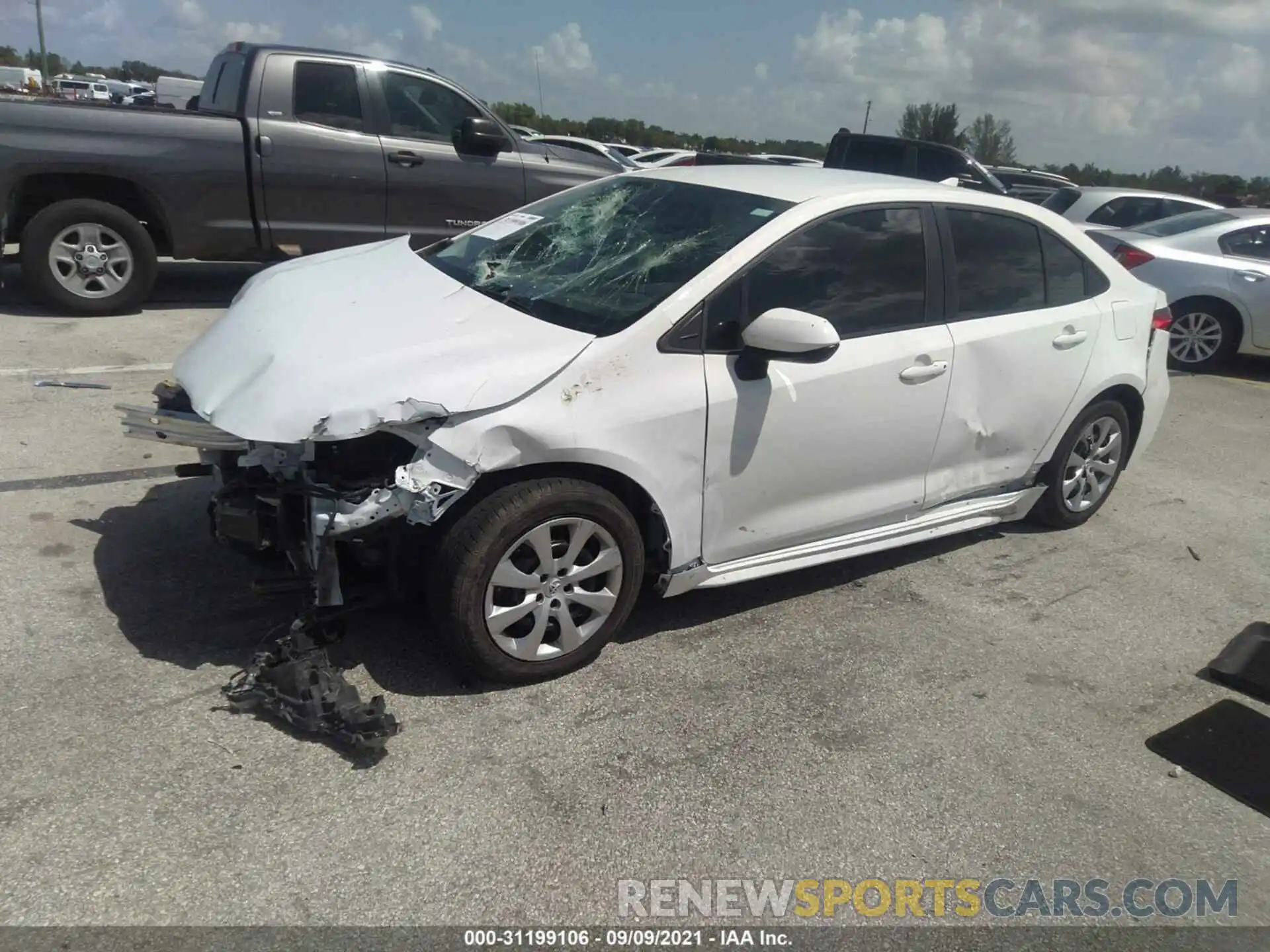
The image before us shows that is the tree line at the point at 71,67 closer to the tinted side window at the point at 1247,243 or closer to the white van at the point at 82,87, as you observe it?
the white van at the point at 82,87

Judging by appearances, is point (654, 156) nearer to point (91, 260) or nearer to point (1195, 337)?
point (1195, 337)

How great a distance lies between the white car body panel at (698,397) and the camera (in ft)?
9.91

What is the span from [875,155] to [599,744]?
1167 centimetres

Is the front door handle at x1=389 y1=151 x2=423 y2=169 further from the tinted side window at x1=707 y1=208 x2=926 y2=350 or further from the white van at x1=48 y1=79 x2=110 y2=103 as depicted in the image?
the white van at x1=48 y1=79 x2=110 y2=103

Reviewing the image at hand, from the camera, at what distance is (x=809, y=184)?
4051mm

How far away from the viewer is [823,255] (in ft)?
12.4

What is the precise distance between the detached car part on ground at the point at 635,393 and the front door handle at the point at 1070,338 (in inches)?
0.6

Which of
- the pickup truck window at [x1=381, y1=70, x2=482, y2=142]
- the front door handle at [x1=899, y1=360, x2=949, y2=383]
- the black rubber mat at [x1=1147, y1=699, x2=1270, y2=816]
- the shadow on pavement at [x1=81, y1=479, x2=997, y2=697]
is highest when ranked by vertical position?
the pickup truck window at [x1=381, y1=70, x2=482, y2=142]

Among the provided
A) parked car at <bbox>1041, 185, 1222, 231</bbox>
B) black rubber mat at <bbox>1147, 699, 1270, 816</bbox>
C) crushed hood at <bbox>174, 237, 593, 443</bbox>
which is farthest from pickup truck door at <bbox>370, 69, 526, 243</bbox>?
parked car at <bbox>1041, 185, 1222, 231</bbox>

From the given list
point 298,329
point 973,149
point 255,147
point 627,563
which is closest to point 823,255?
point 627,563

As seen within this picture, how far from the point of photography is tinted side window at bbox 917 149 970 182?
12.7 m

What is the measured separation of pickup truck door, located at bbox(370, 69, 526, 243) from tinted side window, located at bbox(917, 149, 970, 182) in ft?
20.8

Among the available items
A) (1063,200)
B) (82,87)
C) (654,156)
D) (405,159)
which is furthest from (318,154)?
(82,87)

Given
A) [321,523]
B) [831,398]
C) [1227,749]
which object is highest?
[831,398]
